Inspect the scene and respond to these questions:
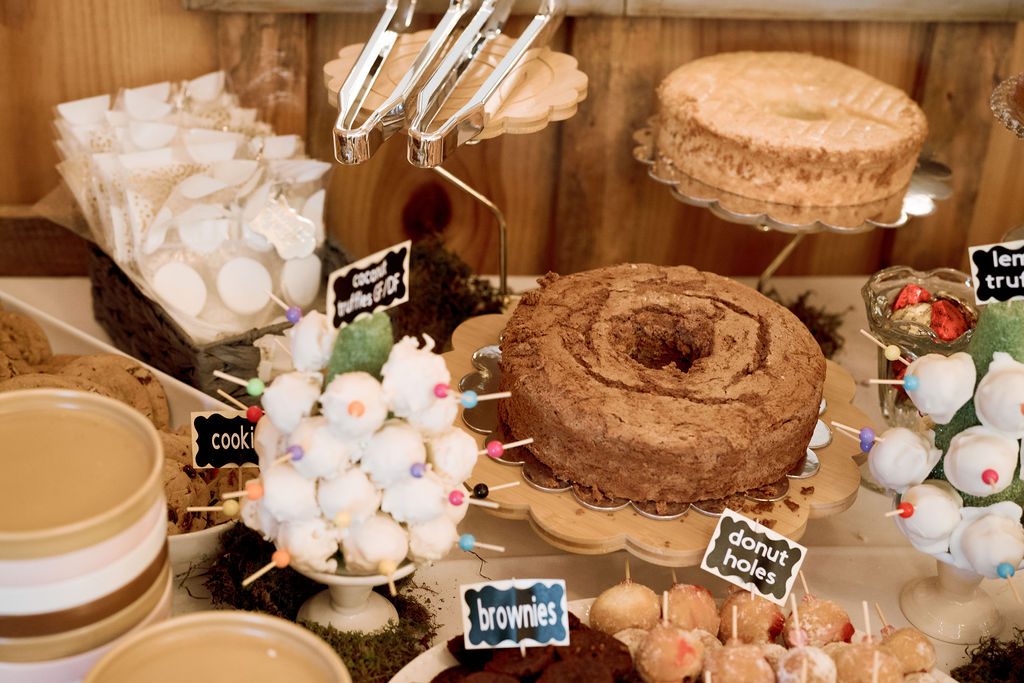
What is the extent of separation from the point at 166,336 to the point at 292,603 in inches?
19.1

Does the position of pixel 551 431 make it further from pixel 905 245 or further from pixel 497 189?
pixel 905 245

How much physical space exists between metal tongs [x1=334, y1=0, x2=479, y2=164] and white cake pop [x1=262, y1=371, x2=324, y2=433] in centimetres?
39

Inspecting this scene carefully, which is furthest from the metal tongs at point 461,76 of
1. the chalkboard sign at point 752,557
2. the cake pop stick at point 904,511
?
the cake pop stick at point 904,511

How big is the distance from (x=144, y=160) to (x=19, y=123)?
359 mm

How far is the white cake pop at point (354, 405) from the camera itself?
930mm

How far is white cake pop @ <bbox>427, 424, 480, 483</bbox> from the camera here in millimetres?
1014

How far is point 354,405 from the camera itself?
36.3 inches

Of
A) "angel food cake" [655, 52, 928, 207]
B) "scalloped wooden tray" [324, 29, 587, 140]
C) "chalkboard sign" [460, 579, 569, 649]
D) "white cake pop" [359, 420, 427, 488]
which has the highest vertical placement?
"scalloped wooden tray" [324, 29, 587, 140]

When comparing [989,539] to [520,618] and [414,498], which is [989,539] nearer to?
[520,618]

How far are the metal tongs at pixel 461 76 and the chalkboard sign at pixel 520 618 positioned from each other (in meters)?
0.53

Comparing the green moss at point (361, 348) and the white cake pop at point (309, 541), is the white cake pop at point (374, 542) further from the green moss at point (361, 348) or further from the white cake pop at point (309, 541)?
the green moss at point (361, 348)

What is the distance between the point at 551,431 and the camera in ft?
Answer: 4.05

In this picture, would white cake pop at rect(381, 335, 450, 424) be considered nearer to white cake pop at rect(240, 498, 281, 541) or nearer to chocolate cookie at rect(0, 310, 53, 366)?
white cake pop at rect(240, 498, 281, 541)

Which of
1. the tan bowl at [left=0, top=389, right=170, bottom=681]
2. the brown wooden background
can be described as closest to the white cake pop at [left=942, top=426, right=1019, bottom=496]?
the tan bowl at [left=0, top=389, right=170, bottom=681]
